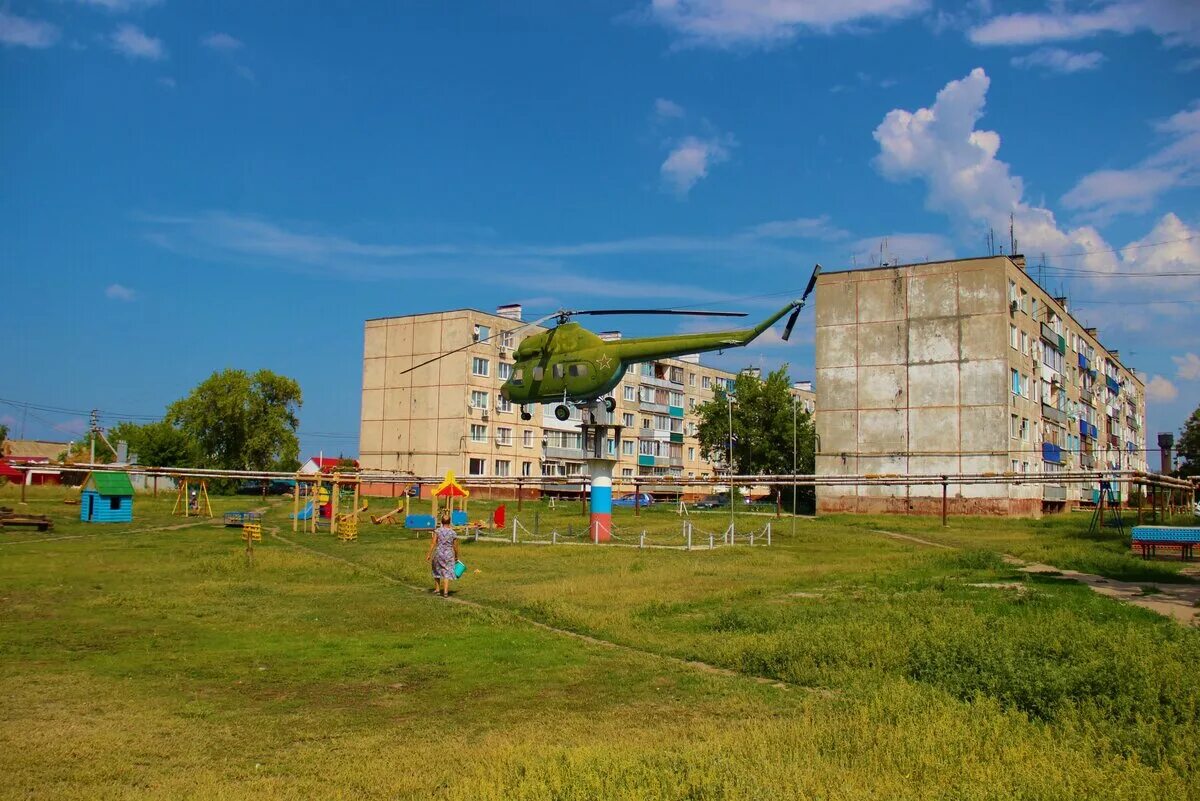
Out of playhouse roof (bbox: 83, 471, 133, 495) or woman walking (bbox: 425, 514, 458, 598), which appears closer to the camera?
woman walking (bbox: 425, 514, 458, 598)

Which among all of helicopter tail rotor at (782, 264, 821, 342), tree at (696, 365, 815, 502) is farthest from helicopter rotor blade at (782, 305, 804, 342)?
tree at (696, 365, 815, 502)

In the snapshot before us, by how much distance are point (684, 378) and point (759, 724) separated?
9731 centimetres

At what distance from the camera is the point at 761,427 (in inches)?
3369

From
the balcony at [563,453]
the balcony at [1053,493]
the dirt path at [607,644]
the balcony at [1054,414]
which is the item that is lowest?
the dirt path at [607,644]

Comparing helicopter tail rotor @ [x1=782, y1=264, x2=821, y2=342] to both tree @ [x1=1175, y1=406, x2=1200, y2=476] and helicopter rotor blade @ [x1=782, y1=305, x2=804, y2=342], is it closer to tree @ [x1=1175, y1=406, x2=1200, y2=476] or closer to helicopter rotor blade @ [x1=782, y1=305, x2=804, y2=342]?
helicopter rotor blade @ [x1=782, y1=305, x2=804, y2=342]

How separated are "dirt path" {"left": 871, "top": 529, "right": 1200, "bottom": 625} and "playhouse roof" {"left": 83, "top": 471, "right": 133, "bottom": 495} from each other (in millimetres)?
37683

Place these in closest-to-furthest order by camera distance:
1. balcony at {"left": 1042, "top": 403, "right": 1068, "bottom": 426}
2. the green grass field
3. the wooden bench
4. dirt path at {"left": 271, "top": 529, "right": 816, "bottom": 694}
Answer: the green grass field, dirt path at {"left": 271, "top": 529, "right": 816, "bottom": 694}, the wooden bench, balcony at {"left": 1042, "top": 403, "right": 1068, "bottom": 426}

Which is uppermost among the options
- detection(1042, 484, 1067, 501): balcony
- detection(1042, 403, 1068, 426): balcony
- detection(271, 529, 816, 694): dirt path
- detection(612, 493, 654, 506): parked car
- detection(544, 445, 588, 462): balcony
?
detection(1042, 403, 1068, 426): balcony

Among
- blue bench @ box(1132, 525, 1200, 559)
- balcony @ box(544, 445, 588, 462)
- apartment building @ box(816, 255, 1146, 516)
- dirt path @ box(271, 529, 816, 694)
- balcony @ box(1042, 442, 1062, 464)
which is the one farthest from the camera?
balcony @ box(544, 445, 588, 462)

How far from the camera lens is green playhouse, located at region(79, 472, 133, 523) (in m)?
42.0

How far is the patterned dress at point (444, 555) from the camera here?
18812 millimetres

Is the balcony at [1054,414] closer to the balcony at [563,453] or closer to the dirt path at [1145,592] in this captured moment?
the balcony at [563,453]

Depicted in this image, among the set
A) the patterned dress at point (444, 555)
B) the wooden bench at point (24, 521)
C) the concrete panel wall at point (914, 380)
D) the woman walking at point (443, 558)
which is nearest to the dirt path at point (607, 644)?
the woman walking at point (443, 558)

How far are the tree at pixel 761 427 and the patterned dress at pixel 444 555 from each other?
6712 centimetres
